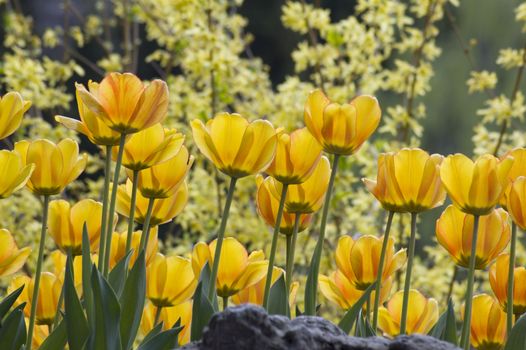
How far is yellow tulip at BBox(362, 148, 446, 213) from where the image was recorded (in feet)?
3.91

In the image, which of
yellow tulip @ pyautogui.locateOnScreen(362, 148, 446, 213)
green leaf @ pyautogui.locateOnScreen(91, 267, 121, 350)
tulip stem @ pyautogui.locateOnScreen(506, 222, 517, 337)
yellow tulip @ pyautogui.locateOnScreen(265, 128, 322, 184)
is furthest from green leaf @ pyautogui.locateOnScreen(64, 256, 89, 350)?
tulip stem @ pyautogui.locateOnScreen(506, 222, 517, 337)

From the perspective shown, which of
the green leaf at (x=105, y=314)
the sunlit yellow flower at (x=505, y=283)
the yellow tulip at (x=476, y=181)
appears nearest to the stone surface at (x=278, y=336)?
the green leaf at (x=105, y=314)

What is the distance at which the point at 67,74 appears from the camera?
416 cm

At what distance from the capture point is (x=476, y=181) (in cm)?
111

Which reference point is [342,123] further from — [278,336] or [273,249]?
[278,336]

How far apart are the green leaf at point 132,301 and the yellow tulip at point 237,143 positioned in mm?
168

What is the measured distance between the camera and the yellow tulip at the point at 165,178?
1.24m

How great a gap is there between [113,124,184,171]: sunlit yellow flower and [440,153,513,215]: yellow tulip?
1.11ft

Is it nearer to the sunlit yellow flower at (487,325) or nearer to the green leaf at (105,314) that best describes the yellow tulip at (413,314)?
the sunlit yellow flower at (487,325)

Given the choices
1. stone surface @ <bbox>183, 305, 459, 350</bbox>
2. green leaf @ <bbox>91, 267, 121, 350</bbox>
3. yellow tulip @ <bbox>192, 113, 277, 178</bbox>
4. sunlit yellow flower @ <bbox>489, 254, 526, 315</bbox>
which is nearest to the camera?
stone surface @ <bbox>183, 305, 459, 350</bbox>

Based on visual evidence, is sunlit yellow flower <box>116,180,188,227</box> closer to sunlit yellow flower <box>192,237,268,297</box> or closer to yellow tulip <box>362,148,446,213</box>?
sunlit yellow flower <box>192,237,268,297</box>

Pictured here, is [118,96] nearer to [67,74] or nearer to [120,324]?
[120,324]

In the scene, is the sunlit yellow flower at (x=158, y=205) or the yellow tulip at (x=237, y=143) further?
the sunlit yellow flower at (x=158, y=205)

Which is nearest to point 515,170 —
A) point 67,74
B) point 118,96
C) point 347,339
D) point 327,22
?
point 347,339
